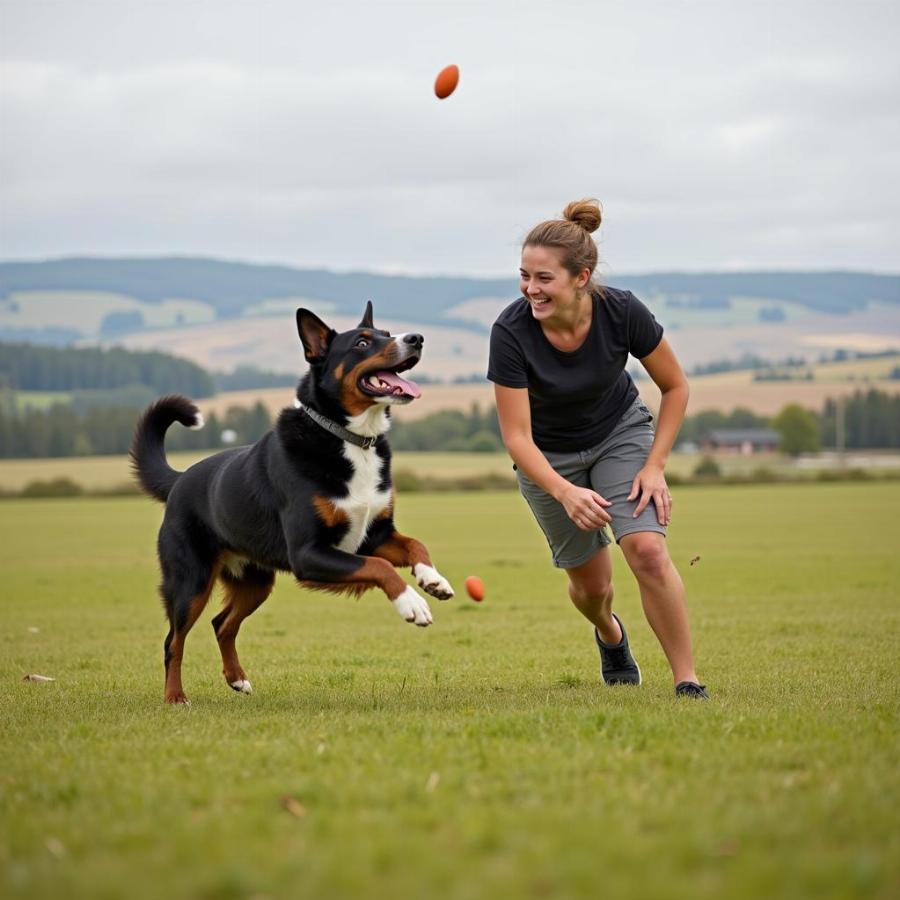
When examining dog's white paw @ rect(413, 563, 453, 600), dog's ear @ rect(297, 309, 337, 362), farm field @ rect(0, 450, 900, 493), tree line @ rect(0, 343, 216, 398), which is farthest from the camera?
tree line @ rect(0, 343, 216, 398)

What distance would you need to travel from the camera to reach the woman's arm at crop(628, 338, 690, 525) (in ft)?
26.1

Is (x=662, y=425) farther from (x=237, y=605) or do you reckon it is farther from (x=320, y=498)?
(x=237, y=605)

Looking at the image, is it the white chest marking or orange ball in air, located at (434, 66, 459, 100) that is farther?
orange ball in air, located at (434, 66, 459, 100)

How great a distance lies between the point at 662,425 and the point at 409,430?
92418 millimetres

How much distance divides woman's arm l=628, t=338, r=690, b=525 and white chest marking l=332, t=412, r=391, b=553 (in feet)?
5.15

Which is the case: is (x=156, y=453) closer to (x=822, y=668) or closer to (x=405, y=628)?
(x=822, y=668)

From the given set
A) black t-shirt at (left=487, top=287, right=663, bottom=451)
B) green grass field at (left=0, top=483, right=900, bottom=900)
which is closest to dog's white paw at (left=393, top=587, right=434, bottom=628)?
green grass field at (left=0, top=483, right=900, bottom=900)

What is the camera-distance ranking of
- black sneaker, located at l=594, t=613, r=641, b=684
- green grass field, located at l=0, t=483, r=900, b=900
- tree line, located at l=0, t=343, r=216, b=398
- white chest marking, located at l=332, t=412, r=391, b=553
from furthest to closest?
tree line, located at l=0, t=343, r=216, b=398 < black sneaker, located at l=594, t=613, r=641, b=684 < white chest marking, located at l=332, t=412, r=391, b=553 < green grass field, located at l=0, t=483, r=900, b=900

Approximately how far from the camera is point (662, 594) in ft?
25.7

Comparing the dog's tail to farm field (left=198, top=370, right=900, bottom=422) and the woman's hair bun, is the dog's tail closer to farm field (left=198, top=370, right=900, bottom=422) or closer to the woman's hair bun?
the woman's hair bun

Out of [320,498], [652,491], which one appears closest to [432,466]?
[320,498]

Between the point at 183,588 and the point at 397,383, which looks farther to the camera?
the point at 183,588

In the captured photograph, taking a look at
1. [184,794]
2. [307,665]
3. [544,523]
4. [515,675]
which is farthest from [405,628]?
[184,794]

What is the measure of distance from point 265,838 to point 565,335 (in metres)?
4.41
